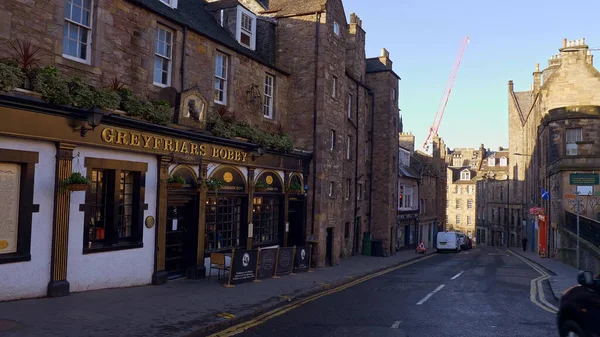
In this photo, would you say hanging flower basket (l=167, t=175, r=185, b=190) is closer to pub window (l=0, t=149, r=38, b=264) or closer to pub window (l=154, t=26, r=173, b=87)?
pub window (l=154, t=26, r=173, b=87)

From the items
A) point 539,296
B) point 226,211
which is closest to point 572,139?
point 539,296

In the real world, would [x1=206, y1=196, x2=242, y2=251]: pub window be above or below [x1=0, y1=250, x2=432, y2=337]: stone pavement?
above

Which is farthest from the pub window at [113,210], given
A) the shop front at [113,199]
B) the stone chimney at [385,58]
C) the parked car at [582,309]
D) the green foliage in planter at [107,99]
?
the stone chimney at [385,58]

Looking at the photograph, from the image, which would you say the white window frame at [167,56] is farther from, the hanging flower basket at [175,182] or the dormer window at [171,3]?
the hanging flower basket at [175,182]

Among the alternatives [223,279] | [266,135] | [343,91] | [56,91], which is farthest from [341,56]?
[56,91]

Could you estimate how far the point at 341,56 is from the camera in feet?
74.7

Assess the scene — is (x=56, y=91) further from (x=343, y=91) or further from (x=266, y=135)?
(x=343, y=91)

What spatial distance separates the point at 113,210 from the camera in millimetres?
12484

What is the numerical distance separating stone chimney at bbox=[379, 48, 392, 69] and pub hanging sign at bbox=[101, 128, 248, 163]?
21.7 metres

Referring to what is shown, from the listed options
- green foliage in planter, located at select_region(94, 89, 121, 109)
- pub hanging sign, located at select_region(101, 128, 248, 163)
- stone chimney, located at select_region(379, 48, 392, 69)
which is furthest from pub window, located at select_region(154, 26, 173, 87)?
stone chimney, located at select_region(379, 48, 392, 69)

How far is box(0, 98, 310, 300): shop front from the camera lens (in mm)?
10180

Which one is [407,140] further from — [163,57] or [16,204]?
[16,204]

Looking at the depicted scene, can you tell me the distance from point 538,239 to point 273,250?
3271 centimetres

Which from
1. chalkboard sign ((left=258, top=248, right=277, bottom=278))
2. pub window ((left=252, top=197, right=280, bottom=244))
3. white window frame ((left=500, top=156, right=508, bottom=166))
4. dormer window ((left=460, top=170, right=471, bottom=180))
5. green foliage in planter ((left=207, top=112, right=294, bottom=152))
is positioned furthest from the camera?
dormer window ((left=460, top=170, right=471, bottom=180))
